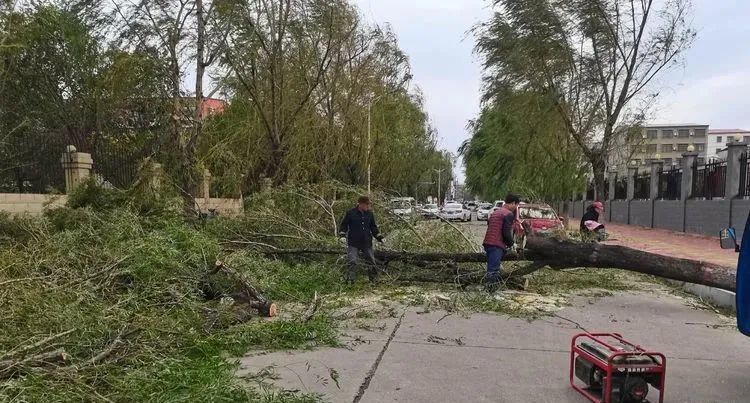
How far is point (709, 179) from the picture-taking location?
19531 millimetres

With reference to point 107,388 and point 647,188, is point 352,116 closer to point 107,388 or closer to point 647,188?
point 647,188

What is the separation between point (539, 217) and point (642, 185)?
1383 cm

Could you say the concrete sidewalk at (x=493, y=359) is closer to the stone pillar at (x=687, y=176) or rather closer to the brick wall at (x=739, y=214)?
the brick wall at (x=739, y=214)

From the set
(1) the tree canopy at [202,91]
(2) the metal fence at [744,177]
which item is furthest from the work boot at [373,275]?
(2) the metal fence at [744,177]

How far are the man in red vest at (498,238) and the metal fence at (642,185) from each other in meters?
21.1

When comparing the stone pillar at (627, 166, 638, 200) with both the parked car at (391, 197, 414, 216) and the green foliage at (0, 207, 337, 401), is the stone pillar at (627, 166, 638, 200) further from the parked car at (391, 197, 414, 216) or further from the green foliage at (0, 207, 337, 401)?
the green foliage at (0, 207, 337, 401)

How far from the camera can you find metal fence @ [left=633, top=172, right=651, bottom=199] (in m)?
27.3

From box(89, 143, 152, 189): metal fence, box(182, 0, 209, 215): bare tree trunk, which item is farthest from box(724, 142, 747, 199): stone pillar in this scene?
box(89, 143, 152, 189): metal fence

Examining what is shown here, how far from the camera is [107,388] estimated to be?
4113mm

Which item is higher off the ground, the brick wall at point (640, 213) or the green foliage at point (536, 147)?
the green foliage at point (536, 147)

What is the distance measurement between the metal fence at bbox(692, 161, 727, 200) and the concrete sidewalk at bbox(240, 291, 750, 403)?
1271 cm

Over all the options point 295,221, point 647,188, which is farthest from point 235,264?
point 647,188

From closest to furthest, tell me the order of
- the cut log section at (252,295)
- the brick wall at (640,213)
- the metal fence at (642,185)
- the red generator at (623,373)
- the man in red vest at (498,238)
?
the red generator at (623,373), the cut log section at (252,295), the man in red vest at (498,238), the brick wall at (640,213), the metal fence at (642,185)

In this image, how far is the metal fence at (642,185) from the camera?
27297 millimetres
